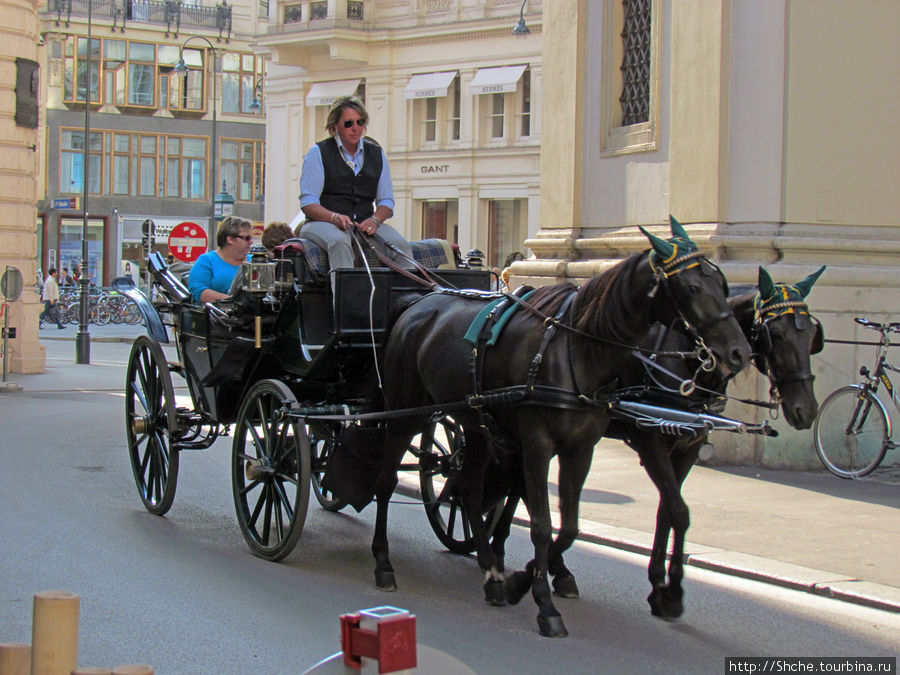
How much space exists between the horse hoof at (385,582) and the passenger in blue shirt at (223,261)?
295cm

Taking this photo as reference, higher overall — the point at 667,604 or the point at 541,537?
the point at 541,537

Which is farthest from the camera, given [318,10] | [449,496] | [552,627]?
[318,10]

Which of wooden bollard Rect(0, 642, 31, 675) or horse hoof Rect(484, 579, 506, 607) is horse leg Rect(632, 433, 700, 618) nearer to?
horse hoof Rect(484, 579, 506, 607)

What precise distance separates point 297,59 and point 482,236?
918 cm

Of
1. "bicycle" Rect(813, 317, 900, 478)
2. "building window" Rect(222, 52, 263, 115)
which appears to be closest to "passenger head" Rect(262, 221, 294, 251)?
"bicycle" Rect(813, 317, 900, 478)

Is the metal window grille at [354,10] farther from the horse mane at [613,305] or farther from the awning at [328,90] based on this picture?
the horse mane at [613,305]

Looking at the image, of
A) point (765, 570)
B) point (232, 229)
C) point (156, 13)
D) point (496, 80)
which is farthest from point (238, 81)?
point (765, 570)

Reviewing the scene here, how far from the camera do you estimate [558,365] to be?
604cm

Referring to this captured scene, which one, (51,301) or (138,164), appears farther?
(138,164)

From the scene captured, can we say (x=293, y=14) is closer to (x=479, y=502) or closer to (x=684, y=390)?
(x=479, y=502)

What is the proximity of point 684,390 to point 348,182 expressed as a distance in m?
3.15

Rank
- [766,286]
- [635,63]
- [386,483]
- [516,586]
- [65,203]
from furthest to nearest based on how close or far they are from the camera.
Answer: [65,203] < [635,63] < [386,483] < [516,586] < [766,286]

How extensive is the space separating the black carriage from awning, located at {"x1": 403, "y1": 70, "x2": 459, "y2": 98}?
2931cm

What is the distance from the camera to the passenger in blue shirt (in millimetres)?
9047
